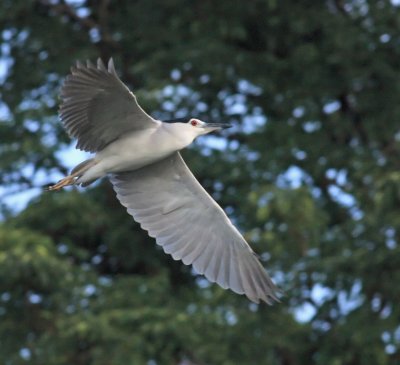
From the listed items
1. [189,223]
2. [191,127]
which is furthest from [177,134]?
[189,223]

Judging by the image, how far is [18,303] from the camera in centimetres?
1203

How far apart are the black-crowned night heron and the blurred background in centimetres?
232

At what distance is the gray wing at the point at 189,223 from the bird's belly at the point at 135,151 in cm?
48

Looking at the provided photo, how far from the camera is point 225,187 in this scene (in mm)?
13133

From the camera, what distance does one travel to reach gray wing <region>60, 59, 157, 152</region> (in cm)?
802

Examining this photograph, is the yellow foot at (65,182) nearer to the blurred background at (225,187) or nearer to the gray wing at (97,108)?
the gray wing at (97,108)

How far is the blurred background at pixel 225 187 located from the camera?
11734mm

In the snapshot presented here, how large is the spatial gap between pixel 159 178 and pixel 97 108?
0.98m

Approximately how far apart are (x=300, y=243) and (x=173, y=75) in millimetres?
2422

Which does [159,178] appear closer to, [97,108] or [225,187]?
[97,108]

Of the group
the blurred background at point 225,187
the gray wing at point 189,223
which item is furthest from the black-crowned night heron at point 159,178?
the blurred background at point 225,187

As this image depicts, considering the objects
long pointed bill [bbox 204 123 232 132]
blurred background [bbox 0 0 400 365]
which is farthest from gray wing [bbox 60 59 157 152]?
blurred background [bbox 0 0 400 365]

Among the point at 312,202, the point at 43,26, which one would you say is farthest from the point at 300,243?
the point at 43,26

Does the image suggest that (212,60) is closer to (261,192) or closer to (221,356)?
(261,192)
